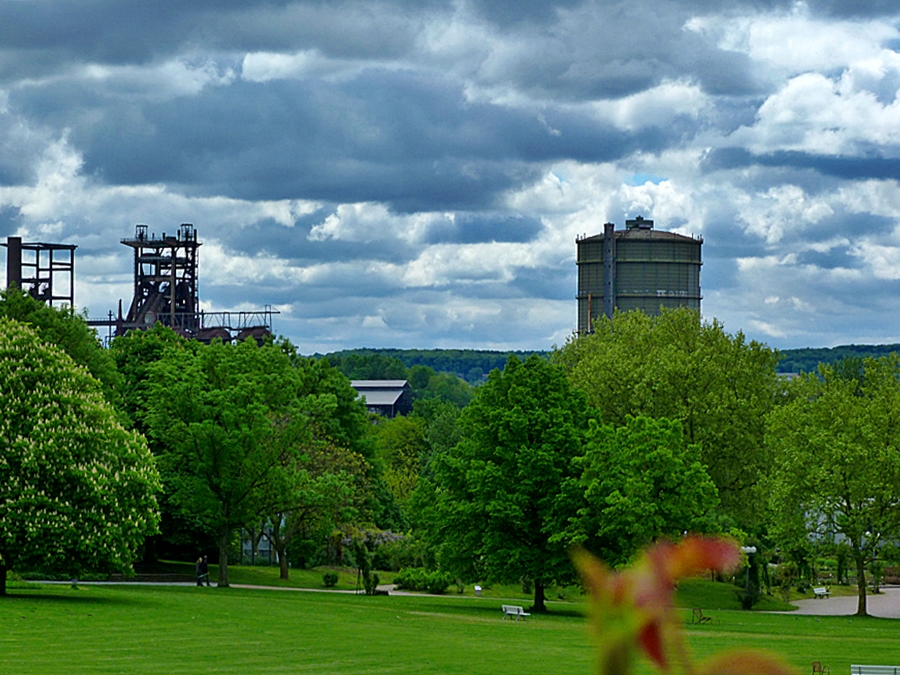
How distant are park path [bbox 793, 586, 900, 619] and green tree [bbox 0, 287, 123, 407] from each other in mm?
31833

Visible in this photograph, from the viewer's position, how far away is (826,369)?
52.8 m

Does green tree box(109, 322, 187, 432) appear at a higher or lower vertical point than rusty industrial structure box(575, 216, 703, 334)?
lower

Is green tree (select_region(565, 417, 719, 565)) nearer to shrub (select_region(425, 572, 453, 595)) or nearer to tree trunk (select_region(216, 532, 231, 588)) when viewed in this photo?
shrub (select_region(425, 572, 453, 595))

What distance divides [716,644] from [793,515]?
634 inches

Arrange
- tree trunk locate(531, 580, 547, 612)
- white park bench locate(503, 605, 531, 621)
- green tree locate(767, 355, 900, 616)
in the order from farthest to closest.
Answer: green tree locate(767, 355, 900, 616), tree trunk locate(531, 580, 547, 612), white park bench locate(503, 605, 531, 621)

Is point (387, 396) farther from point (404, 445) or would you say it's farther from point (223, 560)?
point (223, 560)

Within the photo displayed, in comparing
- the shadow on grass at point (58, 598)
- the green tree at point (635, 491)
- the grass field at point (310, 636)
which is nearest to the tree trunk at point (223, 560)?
the grass field at point (310, 636)

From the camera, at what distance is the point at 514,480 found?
44875 millimetres

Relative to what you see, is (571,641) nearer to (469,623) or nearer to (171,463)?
(469,623)

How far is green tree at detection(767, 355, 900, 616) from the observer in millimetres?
47138

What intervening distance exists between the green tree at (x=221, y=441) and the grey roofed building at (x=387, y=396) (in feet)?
383

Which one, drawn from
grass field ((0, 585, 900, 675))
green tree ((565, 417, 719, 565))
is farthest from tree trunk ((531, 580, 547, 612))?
green tree ((565, 417, 719, 565))

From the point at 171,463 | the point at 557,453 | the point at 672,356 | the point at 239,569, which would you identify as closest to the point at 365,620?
the point at 557,453

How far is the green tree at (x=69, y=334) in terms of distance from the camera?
54719 millimetres
